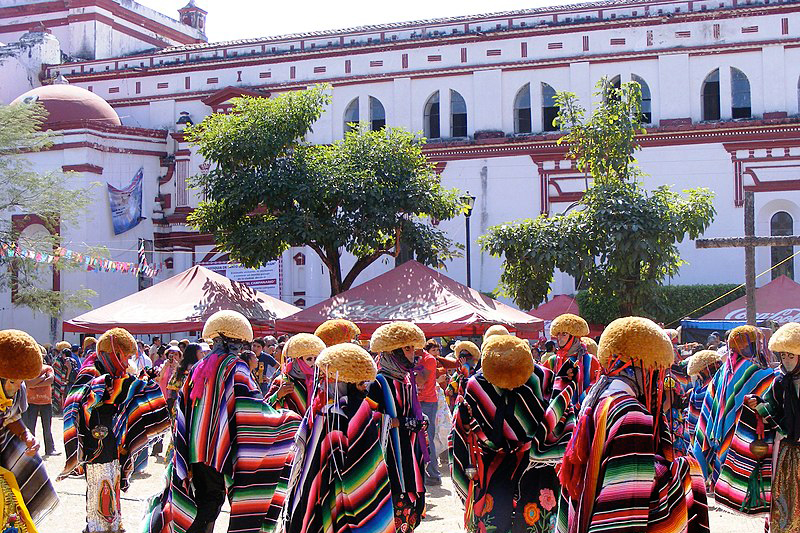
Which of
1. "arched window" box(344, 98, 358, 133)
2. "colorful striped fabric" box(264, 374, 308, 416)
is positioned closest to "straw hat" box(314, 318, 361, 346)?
"colorful striped fabric" box(264, 374, 308, 416)

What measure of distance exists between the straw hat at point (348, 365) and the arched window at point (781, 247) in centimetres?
2551

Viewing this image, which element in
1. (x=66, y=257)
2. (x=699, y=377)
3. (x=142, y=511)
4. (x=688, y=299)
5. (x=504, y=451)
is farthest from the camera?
(x=688, y=299)

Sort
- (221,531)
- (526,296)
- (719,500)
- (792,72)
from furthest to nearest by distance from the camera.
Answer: (792,72) < (526,296) < (221,531) < (719,500)

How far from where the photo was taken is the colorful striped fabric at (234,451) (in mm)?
7273

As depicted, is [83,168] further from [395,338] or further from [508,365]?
[508,365]

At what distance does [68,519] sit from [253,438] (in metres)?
5.14

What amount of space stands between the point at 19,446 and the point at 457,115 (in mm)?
28224

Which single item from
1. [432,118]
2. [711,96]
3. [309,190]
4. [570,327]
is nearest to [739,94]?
[711,96]

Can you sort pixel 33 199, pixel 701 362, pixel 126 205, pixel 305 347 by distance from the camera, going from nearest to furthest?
pixel 305 347 < pixel 701 362 < pixel 33 199 < pixel 126 205

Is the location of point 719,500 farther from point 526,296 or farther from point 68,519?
point 526,296

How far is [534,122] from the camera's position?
3266cm

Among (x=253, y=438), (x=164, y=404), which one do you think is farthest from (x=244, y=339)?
(x=164, y=404)

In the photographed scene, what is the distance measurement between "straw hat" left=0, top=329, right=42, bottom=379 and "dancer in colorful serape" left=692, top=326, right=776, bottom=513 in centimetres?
492

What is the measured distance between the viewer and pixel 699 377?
Result: 1149cm
